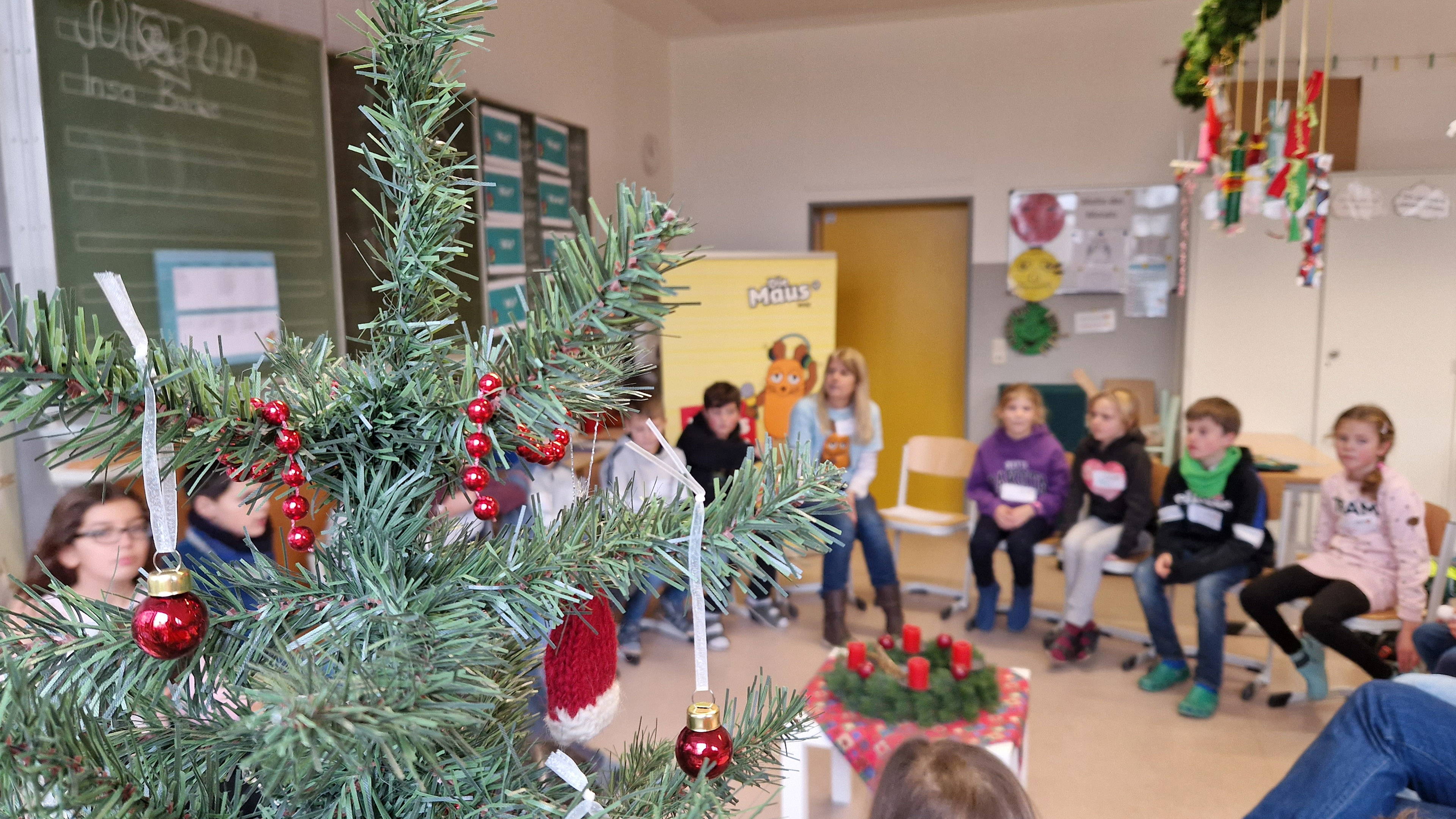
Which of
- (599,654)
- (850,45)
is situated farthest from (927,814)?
(850,45)

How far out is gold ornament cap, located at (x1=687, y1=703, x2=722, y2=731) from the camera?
51cm

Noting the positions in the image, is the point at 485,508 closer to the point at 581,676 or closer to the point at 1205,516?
the point at 581,676

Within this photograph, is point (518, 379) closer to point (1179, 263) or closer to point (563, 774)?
point (563, 774)

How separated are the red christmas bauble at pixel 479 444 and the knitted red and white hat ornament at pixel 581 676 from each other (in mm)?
220

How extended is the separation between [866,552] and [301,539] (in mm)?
3576

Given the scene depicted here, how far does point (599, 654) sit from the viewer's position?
71 cm

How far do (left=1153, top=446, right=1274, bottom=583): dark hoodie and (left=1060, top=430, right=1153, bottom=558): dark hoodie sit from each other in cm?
20

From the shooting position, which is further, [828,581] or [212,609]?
[828,581]

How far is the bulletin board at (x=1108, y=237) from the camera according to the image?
498 cm

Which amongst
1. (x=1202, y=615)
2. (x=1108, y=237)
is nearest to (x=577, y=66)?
(x=1108, y=237)

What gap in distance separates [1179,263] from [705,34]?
122 inches

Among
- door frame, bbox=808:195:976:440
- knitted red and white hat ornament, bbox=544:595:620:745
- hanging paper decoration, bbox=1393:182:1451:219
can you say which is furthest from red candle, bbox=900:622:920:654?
hanging paper decoration, bbox=1393:182:1451:219

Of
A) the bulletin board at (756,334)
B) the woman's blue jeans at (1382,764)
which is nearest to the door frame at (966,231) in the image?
the bulletin board at (756,334)

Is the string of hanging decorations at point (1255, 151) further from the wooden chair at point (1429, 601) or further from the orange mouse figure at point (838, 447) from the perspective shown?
the orange mouse figure at point (838, 447)
